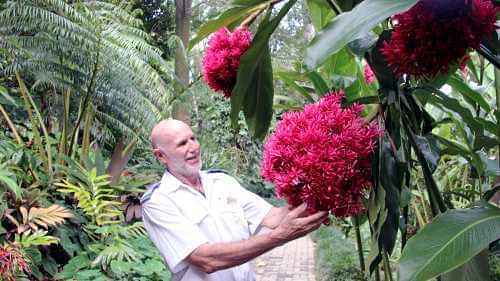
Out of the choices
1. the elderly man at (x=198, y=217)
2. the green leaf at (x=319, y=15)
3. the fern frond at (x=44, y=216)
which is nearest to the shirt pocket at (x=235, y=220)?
the elderly man at (x=198, y=217)

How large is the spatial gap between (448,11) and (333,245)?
249 inches

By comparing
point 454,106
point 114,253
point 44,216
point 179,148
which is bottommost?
point 114,253

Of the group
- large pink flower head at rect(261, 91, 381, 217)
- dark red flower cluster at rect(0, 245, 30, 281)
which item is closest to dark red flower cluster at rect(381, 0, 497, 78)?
large pink flower head at rect(261, 91, 381, 217)

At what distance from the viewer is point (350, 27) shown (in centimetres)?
75

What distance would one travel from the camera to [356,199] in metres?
0.86

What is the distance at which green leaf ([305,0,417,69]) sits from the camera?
2.42 ft

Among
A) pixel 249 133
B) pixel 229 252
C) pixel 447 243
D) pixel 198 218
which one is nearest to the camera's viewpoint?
pixel 447 243

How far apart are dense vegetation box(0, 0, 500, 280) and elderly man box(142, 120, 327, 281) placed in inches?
12.3

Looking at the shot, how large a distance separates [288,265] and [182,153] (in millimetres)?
5288

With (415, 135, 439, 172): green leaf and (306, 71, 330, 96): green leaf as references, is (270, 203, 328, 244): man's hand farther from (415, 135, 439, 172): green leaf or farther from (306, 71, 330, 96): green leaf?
(306, 71, 330, 96): green leaf

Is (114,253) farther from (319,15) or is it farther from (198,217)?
(319,15)

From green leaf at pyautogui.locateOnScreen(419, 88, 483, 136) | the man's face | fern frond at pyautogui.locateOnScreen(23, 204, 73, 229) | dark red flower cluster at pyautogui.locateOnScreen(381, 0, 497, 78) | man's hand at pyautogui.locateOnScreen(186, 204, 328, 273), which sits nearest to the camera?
dark red flower cluster at pyautogui.locateOnScreen(381, 0, 497, 78)

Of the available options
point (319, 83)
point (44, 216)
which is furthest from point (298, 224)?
point (44, 216)

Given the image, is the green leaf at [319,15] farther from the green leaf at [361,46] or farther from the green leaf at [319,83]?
the green leaf at [361,46]
